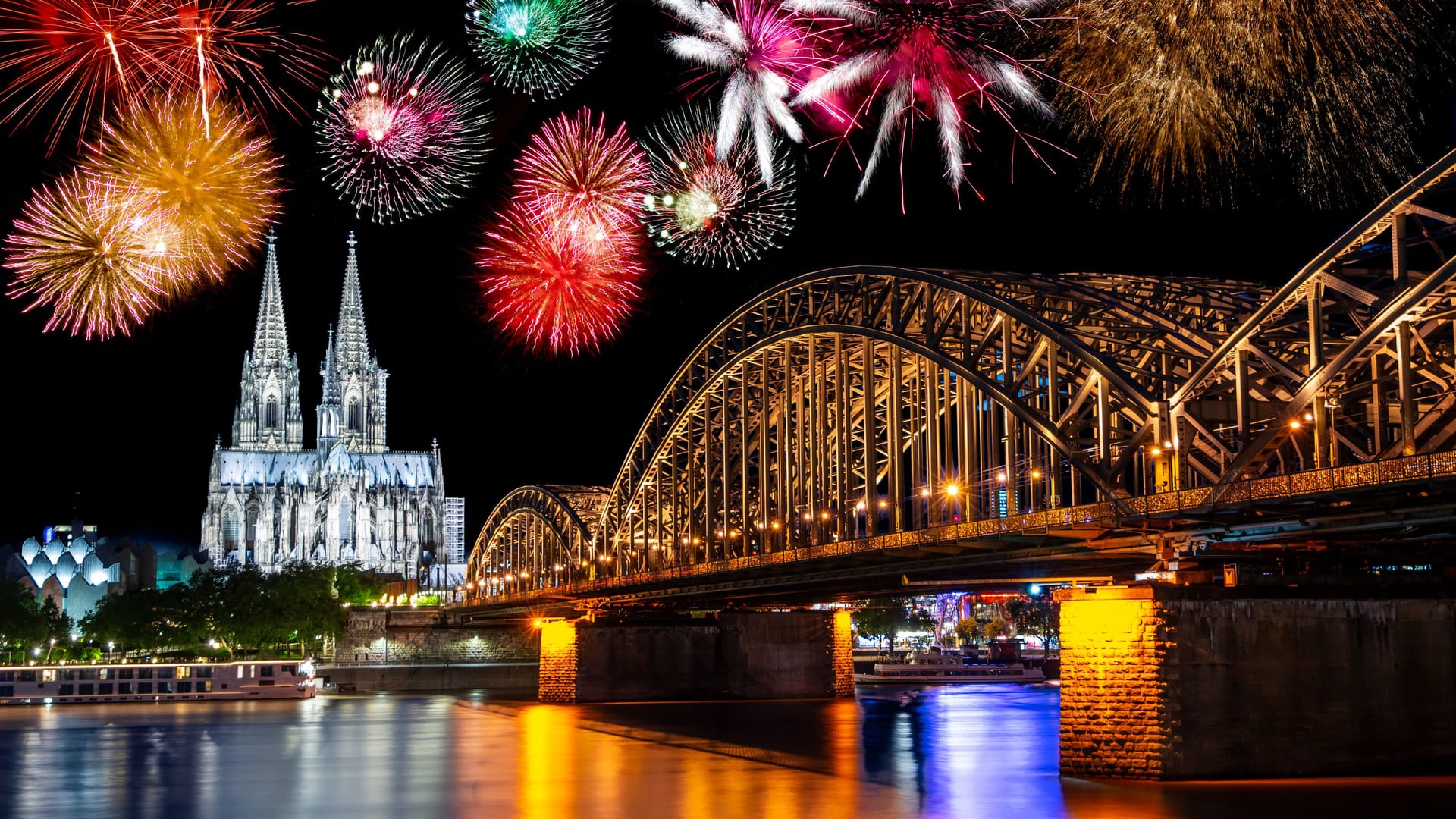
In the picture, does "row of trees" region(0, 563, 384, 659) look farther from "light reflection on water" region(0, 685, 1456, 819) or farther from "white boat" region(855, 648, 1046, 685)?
"light reflection on water" region(0, 685, 1456, 819)

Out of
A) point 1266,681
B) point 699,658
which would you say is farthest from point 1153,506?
point 699,658

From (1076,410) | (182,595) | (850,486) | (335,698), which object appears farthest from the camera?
(182,595)

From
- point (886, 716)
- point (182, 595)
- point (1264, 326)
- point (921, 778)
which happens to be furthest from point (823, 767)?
point (182, 595)

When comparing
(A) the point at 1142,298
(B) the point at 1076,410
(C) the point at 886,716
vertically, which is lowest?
(C) the point at 886,716

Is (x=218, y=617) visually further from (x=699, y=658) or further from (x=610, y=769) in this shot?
(x=610, y=769)

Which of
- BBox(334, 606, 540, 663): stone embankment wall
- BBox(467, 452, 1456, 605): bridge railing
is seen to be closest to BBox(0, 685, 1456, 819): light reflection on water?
BBox(467, 452, 1456, 605): bridge railing

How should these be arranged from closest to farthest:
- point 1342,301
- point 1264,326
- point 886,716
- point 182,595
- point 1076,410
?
point 1342,301 → point 1264,326 → point 1076,410 → point 886,716 → point 182,595

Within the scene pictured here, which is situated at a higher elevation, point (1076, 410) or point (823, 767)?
point (1076, 410)

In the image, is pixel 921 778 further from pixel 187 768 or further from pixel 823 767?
pixel 187 768
